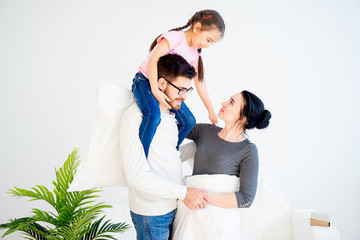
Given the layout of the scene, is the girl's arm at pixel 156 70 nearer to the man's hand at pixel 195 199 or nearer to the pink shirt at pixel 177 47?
the pink shirt at pixel 177 47

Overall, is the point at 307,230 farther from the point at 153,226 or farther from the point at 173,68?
the point at 173,68

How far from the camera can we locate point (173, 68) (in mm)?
1733

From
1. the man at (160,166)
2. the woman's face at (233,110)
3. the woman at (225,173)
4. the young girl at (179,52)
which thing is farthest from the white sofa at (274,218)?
the young girl at (179,52)

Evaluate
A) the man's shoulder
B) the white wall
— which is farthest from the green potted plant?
the white wall

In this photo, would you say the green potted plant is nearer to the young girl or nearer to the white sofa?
the young girl

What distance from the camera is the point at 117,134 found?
1.68 meters

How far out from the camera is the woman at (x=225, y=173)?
5.60 feet

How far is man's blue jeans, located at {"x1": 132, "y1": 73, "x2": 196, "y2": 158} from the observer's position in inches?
61.6

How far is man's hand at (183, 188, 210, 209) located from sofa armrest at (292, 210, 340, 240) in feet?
3.97

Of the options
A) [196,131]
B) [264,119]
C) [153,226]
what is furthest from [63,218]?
[264,119]

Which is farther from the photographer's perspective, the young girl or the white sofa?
the white sofa

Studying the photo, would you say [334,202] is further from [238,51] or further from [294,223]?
[238,51]

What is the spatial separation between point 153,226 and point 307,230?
58.8 inches

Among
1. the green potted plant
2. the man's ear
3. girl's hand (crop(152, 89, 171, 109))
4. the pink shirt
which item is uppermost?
the pink shirt
